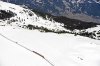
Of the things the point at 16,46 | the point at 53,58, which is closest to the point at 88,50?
the point at 53,58

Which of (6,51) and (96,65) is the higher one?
(6,51)

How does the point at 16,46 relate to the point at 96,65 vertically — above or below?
above

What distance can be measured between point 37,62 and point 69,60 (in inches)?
133

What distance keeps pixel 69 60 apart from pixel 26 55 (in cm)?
351

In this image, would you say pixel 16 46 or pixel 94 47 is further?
pixel 94 47

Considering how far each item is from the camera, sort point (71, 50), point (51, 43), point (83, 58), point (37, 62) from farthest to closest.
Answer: point (51, 43), point (71, 50), point (83, 58), point (37, 62)

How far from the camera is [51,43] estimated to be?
72.7 feet

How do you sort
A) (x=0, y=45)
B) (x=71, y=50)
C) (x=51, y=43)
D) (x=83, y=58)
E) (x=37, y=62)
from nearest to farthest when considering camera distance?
1. (x=37, y=62)
2. (x=0, y=45)
3. (x=83, y=58)
4. (x=71, y=50)
5. (x=51, y=43)

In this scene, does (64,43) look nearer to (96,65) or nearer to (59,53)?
(59,53)

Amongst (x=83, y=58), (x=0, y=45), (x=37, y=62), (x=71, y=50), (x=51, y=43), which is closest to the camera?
(x=37, y=62)

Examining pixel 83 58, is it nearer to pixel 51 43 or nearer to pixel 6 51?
pixel 51 43

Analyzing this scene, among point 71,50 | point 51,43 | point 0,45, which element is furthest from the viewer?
point 51,43

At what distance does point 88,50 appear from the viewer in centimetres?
2131

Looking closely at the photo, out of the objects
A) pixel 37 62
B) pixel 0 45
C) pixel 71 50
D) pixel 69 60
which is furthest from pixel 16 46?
pixel 71 50
